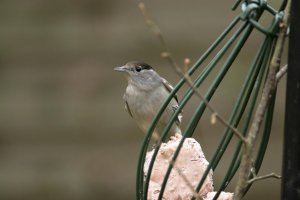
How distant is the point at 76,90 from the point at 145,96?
0.82m

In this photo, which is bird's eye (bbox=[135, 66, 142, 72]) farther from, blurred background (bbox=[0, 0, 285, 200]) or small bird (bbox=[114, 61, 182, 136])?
blurred background (bbox=[0, 0, 285, 200])

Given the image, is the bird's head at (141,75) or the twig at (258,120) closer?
the twig at (258,120)

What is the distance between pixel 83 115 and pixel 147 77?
760mm

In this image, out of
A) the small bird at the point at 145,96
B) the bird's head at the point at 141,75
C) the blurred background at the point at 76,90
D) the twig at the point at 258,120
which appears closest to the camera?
the twig at the point at 258,120

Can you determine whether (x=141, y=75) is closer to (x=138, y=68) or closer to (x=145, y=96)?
(x=138, y=68)

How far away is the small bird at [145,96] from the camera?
12.3ft

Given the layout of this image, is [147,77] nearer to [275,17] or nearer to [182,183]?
[182,183]

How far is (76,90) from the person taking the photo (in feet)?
15.0

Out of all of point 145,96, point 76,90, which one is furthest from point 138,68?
point 76,90

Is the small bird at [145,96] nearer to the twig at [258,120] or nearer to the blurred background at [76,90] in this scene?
the blurred background at [76,90]

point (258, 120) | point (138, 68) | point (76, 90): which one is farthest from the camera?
point (76, 90)

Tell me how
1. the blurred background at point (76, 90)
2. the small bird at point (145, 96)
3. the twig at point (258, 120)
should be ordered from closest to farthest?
the twig at point (258, 120)
the small bird at point (145, 96)
the blurred background at point (76, 90)

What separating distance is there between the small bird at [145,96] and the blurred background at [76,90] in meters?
0.53

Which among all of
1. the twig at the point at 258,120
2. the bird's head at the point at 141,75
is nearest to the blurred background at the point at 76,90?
the bird's head at the point at 141,75
